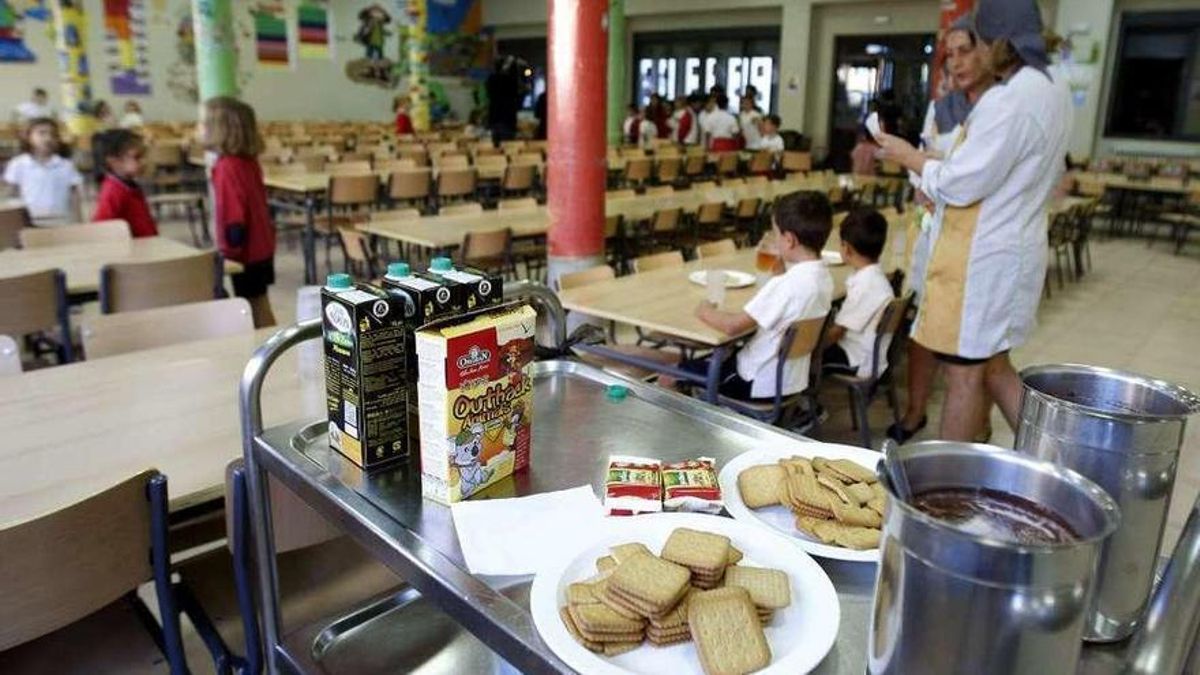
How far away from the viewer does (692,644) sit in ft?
2.77

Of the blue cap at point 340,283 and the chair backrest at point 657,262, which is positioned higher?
the blue cap at point 340,283

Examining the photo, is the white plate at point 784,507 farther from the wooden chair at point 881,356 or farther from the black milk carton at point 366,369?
the wooden chair at point 881,356

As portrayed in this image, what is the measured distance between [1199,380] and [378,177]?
5.78m

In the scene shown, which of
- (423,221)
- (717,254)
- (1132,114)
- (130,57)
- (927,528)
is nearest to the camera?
(927,528)

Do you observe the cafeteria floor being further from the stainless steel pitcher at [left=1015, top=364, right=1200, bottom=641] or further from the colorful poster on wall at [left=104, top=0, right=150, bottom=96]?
the colorful poster on wall at [left=104, top=0, right=150, bottom=96]

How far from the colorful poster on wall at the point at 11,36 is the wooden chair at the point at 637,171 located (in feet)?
34.9

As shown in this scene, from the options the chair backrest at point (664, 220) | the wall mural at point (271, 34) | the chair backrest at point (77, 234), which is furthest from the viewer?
the wall mural at point (271, 34)

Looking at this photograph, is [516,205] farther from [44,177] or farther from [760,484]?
[760,484]

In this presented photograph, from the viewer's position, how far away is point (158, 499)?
1406mm

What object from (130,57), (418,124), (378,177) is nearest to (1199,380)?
(378,177)

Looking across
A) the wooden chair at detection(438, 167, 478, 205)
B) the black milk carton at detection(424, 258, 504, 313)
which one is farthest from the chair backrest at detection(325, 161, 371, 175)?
the black milk carton at detection(424, 258, 504, 313)

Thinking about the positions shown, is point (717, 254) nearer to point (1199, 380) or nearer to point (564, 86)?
point (564, 86)

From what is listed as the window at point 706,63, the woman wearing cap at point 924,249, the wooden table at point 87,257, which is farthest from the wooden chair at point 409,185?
the window at point 706,63

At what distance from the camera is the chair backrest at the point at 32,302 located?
10.0 feet
